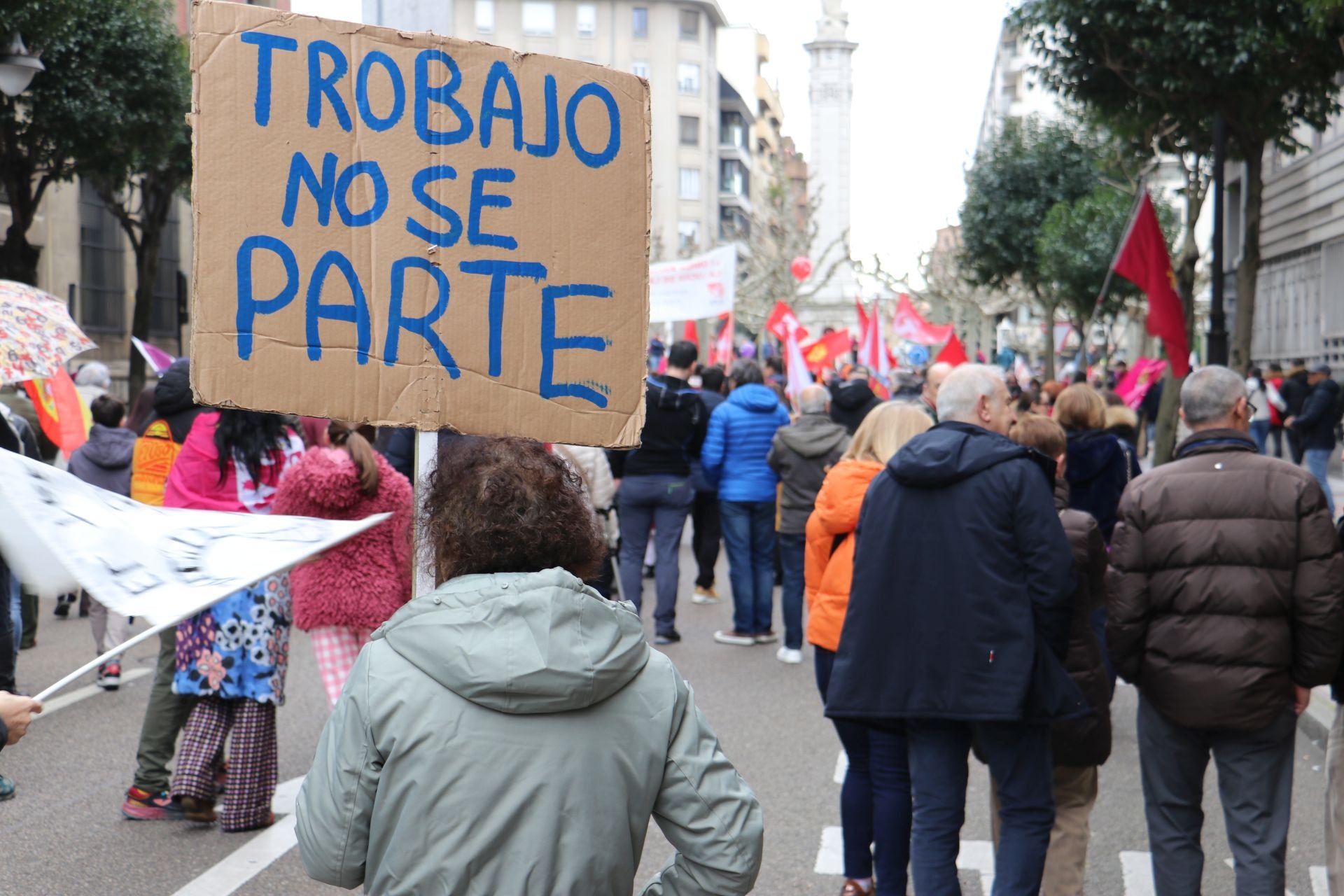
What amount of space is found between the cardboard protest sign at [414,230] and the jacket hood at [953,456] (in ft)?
4.10

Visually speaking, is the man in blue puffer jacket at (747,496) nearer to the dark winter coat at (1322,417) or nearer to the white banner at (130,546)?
the white banner at (130,546)

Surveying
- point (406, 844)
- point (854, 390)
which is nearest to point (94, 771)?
point (406, 844)

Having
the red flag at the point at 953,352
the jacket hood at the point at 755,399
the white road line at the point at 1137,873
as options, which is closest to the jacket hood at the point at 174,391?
the white road line at the point at 1137,873

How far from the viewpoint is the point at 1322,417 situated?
18.2 metres

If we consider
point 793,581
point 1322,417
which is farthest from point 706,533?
point 1322,417

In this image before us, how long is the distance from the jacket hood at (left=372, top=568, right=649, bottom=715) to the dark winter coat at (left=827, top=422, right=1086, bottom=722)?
1998 mm

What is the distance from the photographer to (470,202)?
296 centimetres

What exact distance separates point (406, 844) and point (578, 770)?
28 centimetres

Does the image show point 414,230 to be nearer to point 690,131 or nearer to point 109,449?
point 109,449

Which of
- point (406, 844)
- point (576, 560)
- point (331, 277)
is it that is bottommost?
point (406, 844)

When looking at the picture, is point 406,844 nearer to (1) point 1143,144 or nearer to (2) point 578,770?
(2) point 578,770

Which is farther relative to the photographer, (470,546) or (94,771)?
(94,771)

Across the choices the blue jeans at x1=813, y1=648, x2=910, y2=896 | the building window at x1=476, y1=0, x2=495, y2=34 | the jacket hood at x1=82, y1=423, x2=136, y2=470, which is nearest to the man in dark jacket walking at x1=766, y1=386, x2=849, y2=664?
the blue jeans at x1=813, y1=648, x2=910, y2=896

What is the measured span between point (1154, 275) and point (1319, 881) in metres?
7.27
